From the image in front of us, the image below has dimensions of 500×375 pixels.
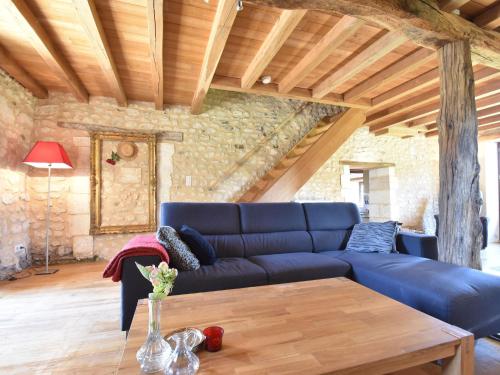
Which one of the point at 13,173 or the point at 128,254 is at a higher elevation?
the point at 13,173

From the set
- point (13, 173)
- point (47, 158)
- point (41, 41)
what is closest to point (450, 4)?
point (41, 41)

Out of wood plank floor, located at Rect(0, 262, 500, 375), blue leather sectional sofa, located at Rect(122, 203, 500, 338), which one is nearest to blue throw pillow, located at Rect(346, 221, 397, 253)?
blue leather sectional sofa, located at Rect(122, 203, 500, 338)

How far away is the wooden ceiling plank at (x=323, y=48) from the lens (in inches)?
88.6

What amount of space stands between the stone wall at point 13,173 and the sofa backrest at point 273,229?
2.82 meters

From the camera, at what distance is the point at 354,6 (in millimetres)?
1842

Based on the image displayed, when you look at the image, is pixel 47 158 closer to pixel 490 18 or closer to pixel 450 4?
pixel 450 4

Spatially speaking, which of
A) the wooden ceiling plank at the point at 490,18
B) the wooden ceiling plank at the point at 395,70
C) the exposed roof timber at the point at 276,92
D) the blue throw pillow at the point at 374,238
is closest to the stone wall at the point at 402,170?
the exposed roof timber at the point at 276,92

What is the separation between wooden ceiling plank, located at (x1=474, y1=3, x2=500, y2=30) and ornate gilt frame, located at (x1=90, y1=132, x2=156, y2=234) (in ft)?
13.3

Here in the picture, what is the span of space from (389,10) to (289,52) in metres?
1.16

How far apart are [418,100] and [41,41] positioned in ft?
16.1

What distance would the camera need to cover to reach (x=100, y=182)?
3.85 metres

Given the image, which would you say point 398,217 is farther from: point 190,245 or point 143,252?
point 143,252

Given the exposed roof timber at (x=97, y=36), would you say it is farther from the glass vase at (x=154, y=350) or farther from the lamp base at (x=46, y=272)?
the lamp base at (x=46, y=272)

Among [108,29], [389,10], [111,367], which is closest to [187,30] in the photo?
[108,29]
